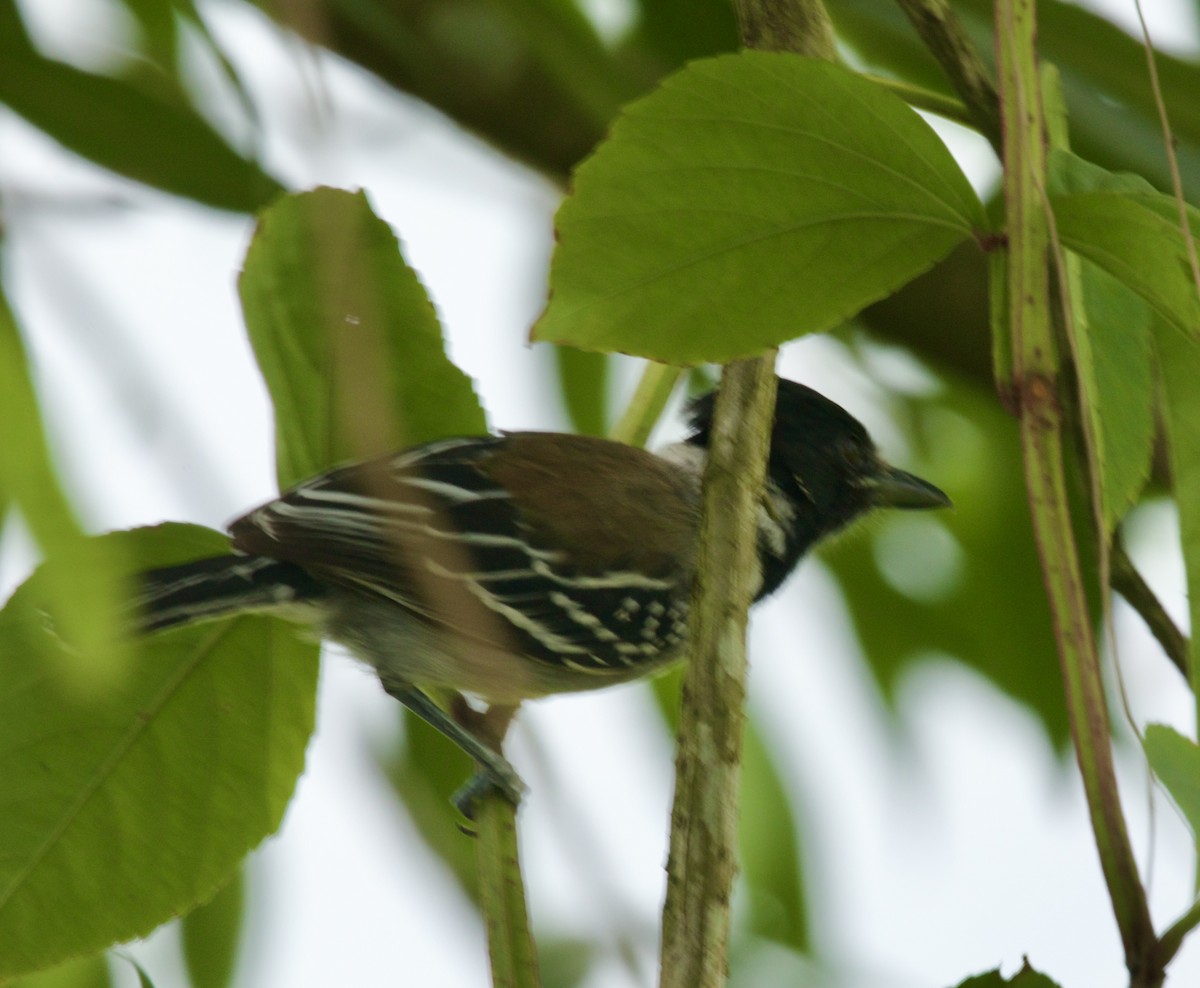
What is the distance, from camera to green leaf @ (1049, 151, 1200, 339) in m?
1.30

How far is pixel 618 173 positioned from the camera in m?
1.28

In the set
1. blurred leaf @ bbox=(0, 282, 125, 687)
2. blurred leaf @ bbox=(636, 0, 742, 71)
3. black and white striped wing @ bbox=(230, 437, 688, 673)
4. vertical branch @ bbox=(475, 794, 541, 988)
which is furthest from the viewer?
blurred leaf @ bbox=(636, 0, 742, 71)

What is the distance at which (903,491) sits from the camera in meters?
3.05

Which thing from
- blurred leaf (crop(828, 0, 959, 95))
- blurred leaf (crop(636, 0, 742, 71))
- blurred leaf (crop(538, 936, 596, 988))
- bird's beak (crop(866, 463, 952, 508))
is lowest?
blurred leaf (crop(538, 936, 596, 988))

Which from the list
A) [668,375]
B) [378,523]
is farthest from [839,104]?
[378,523]

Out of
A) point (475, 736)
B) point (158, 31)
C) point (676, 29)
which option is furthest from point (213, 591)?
point (676, 29)

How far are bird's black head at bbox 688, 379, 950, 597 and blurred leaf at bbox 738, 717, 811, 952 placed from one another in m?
0.42

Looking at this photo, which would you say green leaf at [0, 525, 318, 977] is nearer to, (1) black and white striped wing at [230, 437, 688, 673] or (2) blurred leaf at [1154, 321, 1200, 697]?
(1) black and white striped wing at [230, 437, 688, 673]

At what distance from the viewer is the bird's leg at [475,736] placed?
1.81 metres

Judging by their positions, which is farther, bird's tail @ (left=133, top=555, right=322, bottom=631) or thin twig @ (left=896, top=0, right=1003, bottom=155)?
bird's tail @ (left=133, top=555, right=322, bottom=631)

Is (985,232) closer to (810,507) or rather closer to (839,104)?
(839,104)

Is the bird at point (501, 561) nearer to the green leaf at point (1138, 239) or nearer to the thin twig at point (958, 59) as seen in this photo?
the thin twig at point (958, 59)

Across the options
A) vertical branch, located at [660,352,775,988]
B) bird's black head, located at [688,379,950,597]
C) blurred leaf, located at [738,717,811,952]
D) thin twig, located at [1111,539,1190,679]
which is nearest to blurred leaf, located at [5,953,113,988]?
vertical branch, located at [660,352,775,988]

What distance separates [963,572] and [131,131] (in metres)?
1.72
